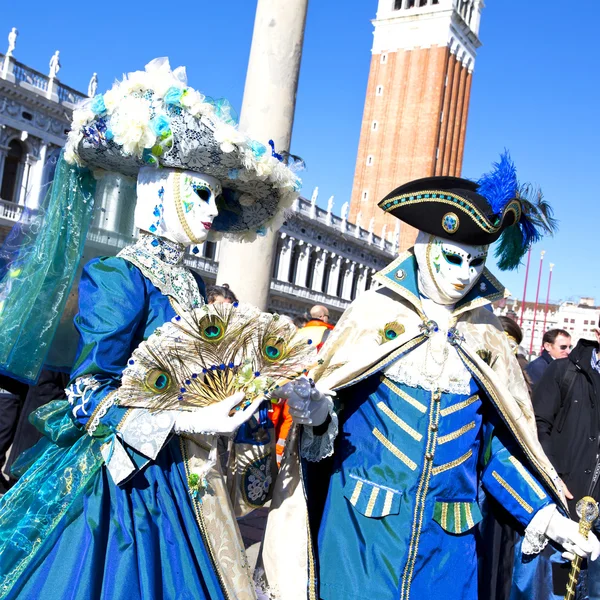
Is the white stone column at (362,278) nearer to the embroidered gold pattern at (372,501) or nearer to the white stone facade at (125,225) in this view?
the white stone facade at (125,225)

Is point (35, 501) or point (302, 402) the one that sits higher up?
point (302, 402)

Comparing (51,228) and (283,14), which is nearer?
(51,228)

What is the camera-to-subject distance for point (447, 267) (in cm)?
262

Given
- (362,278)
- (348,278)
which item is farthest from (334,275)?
(362,278)

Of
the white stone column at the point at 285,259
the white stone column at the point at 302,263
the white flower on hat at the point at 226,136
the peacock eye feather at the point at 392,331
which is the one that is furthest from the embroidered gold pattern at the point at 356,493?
the white stone column at the point at 302,263

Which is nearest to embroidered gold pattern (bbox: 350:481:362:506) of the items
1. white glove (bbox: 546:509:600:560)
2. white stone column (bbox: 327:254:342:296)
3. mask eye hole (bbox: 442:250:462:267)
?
white glove (bbox: 546:509:600:560)

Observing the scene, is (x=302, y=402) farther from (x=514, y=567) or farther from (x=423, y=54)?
(x=423, y=54)

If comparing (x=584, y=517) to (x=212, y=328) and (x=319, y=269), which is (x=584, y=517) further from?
(x=319, y=269)

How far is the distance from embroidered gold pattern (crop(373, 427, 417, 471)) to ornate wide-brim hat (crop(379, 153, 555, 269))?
0.70 metres

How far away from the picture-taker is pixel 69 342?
2441 mm

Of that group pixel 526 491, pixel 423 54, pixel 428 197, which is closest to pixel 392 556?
pixel 526 491

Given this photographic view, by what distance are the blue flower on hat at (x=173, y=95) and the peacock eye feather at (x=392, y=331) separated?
3.39 ft

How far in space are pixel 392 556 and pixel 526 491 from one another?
54 centimetres

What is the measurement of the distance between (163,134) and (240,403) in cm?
80
